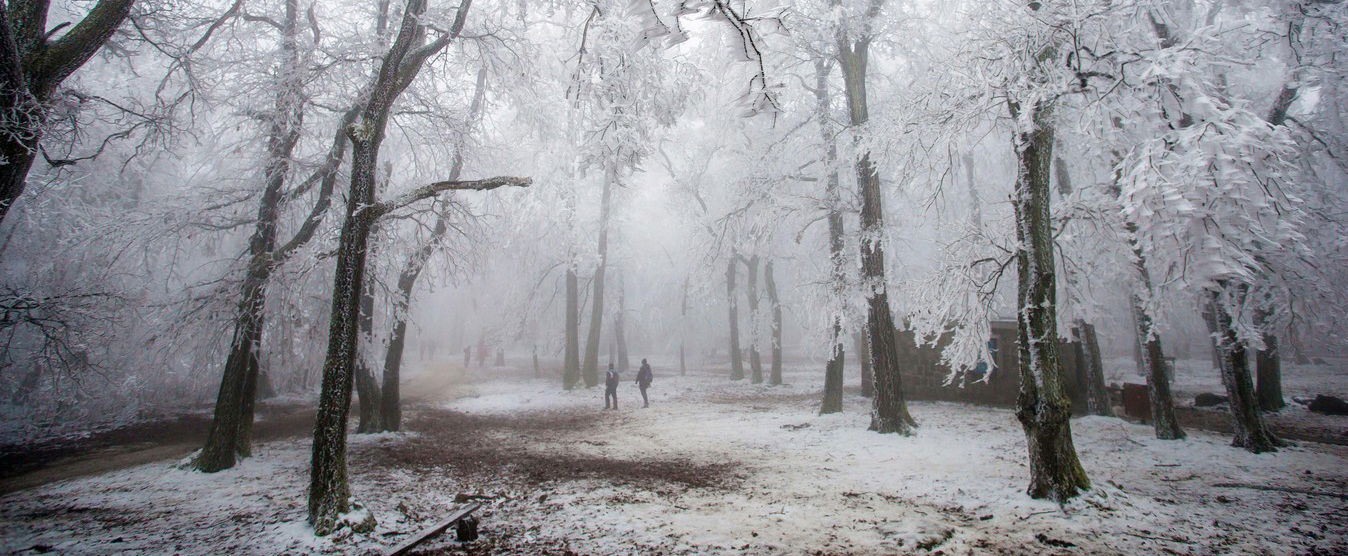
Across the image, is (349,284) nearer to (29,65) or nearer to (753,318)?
(29,65)

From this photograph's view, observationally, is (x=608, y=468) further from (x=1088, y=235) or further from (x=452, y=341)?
(x=452, y=341)

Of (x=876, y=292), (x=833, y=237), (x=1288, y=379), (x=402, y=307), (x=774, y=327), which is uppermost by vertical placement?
(x=833, y=237)

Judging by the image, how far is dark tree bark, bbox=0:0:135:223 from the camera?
401cm

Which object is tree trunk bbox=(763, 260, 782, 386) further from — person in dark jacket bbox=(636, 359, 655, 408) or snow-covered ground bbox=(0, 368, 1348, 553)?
snow-covered ground bbox=(0, 368, 1348, 553)

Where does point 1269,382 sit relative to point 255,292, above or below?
below

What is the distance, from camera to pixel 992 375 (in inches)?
598

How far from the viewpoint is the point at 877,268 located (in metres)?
10.7

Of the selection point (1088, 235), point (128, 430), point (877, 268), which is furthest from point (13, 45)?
point (128, 430)

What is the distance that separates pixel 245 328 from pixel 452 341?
1766 inches

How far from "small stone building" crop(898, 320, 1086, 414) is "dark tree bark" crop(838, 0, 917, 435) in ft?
9.38

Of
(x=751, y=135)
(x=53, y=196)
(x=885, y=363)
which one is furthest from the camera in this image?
(x=751, y=135)

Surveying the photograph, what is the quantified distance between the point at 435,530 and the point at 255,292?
6.20 m

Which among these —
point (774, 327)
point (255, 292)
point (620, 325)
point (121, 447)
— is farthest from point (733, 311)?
point (121, 447)

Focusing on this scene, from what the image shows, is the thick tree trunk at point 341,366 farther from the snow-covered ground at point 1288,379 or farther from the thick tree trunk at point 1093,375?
the snow-covered ground at point 1288,379
